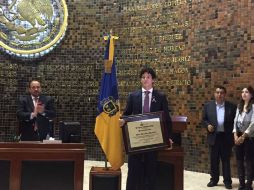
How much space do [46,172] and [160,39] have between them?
168 inches

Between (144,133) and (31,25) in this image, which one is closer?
(144,133)

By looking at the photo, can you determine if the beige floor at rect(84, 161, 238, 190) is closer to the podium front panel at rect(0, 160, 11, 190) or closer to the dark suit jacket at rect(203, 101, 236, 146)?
the dark suit jacket at rect(203, 101, 236, 146)

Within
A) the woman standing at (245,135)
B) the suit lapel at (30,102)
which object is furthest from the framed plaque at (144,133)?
the suit lapel at (30,102)

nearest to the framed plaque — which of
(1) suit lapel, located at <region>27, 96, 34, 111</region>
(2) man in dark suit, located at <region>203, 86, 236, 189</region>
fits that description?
(2) man in dark suit, located at <region>203, 86, 236, 189</region>

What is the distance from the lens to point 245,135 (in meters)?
5.03

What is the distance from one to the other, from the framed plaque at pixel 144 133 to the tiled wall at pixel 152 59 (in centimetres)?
284

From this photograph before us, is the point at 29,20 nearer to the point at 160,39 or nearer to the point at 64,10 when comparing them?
the point at 64,10

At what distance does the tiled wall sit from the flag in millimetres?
2809

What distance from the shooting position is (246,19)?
20.3 ft

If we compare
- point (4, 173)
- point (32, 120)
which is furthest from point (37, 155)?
point (32, 120)

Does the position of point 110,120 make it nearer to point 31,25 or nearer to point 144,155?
point 144,155

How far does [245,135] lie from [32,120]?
3.30m

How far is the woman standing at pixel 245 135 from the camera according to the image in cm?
508

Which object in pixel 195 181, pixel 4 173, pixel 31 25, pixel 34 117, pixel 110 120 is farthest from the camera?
pixel 31 25
